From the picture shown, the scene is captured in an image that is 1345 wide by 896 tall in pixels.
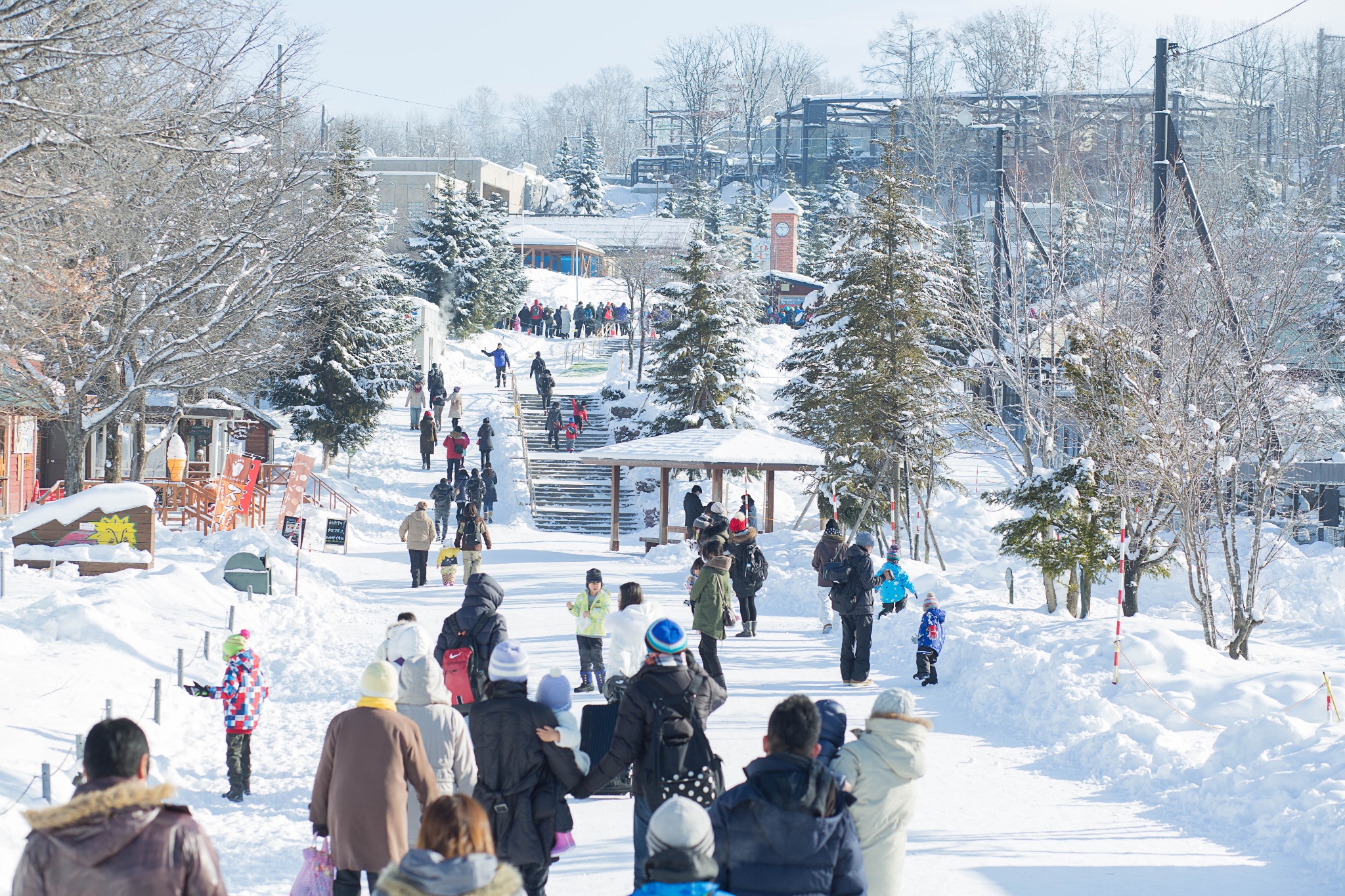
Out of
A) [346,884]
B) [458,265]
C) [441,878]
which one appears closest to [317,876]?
[346,884]

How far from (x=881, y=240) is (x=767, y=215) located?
5853 centimetres

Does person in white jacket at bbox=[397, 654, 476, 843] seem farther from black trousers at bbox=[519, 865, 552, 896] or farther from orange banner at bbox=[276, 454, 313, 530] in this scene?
orange banner at bbox=[276, 454, 313, 530]

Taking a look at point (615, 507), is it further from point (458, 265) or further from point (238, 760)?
point (458, 265)

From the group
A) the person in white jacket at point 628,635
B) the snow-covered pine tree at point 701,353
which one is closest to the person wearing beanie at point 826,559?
the person in white jacket at point 628,635

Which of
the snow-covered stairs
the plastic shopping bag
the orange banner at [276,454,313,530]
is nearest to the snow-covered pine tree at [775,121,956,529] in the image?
the snow-covered stairs

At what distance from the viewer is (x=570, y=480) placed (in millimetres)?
36938

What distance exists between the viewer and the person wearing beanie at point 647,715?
5.39 m

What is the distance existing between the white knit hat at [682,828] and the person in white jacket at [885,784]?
1.60 meters

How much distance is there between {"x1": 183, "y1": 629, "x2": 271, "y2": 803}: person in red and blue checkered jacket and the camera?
8219mm

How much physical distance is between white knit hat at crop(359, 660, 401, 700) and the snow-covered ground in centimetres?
203

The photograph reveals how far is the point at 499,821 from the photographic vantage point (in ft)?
17.0

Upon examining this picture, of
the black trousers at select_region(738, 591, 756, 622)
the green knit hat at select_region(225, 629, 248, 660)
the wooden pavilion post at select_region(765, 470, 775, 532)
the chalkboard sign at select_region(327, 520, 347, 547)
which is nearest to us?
the green knit hat at select_region(225, 629, 248, 660)

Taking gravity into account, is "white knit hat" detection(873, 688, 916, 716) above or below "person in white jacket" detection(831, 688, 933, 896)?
above

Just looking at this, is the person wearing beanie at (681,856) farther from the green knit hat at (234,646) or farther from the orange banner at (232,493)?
the orange banner at (232,493)
